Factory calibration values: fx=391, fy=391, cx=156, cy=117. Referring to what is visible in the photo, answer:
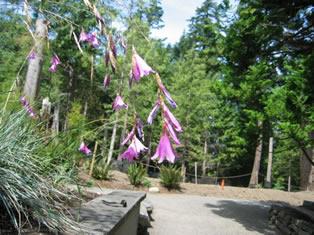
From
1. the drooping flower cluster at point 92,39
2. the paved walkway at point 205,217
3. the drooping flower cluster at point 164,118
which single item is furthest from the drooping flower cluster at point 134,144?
the paved walkway at point 205,217

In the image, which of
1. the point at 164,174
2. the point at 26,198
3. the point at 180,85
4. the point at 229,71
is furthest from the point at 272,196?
the point at 26,198

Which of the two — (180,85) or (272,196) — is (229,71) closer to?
(272,196)

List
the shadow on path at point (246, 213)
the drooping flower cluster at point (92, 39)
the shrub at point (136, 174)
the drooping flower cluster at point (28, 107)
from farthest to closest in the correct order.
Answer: the shrub at point (136, 174) < the shadow on path at point (246, 213) < the drooping flower cluster at point (28, 107) < the drooping flower cluster at point (92, 39)

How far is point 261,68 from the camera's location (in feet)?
22.1

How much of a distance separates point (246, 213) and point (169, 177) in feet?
11.6

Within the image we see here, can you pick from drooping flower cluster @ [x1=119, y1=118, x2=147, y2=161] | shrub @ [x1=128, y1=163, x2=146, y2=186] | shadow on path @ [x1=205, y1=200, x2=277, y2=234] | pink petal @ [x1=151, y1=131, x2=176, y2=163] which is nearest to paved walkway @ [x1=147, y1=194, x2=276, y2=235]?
shadow on path @ [x1=205, y1=200, x2=277, y2=234]

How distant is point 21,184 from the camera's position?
2.20 metres

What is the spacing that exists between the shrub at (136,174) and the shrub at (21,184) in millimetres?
9107

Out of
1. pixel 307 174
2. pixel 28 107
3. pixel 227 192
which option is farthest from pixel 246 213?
pixel 28 107

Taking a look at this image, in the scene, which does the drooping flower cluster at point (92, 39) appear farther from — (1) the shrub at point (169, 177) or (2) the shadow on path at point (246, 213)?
(1) the shrub at point (169, 177)

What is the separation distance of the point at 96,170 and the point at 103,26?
1054 cm

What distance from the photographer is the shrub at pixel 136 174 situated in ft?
38.3

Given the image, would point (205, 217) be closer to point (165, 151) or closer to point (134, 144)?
point (134, 144)

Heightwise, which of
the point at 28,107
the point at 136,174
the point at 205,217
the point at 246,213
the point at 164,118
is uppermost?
the point at 28,107
